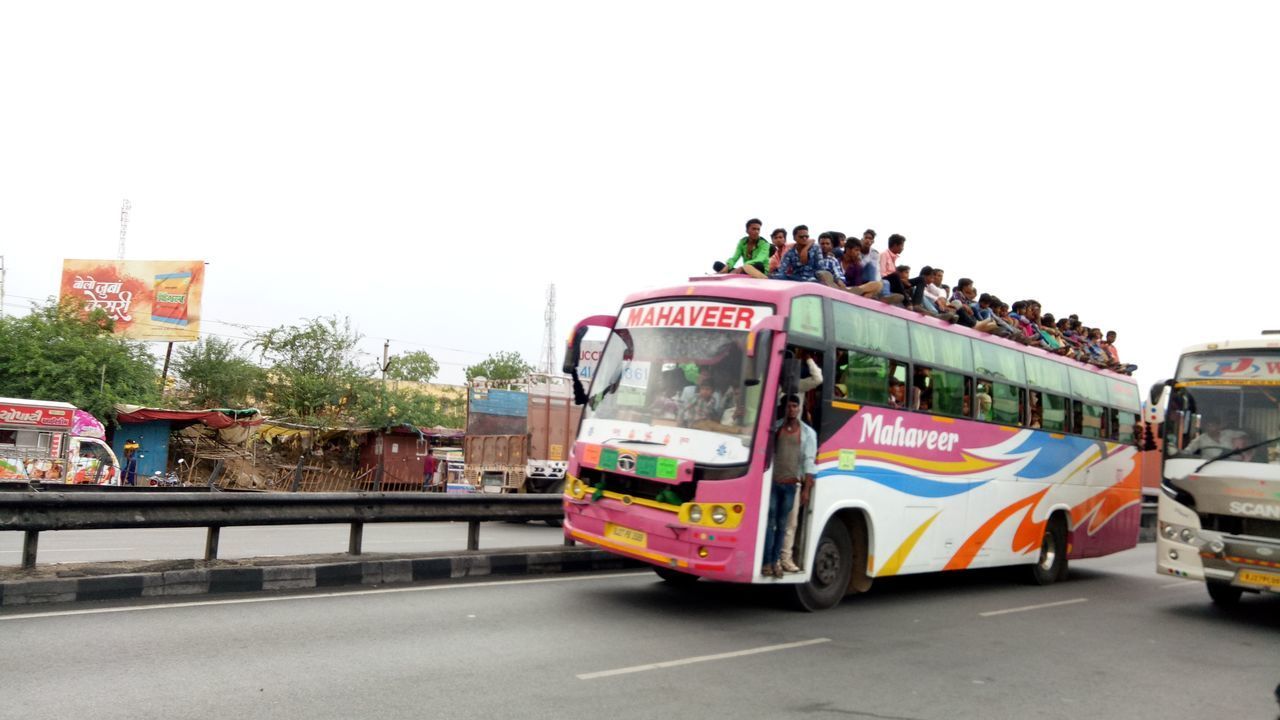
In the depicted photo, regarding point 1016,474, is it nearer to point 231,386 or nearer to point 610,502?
point 610,502

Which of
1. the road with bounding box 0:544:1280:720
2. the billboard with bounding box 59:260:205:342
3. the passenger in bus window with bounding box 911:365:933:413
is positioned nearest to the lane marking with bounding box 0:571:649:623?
the road with bounding box 0:544:1280:720

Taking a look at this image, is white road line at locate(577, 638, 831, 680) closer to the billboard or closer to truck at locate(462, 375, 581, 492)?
truck at locate(462, 375, 581, 492)

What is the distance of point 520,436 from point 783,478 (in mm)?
14804

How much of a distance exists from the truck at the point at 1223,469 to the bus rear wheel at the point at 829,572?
164 inches

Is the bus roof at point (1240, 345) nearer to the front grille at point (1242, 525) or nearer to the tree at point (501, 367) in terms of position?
the front grille at point (1242, 525)

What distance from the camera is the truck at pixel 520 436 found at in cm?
2244

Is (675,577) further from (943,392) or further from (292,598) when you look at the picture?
(292,598)

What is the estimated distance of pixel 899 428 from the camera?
1009 cm

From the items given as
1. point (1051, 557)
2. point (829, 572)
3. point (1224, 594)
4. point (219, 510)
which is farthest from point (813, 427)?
point (1051, 557)

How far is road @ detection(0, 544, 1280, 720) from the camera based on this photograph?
17.6ft

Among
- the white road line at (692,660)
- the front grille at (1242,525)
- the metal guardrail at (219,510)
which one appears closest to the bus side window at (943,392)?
the front grille at (1242,525)

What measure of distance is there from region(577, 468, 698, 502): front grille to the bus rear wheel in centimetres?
167

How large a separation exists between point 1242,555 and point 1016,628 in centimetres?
300

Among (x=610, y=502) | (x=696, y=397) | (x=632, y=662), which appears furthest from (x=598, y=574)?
(x=632, y=662)
